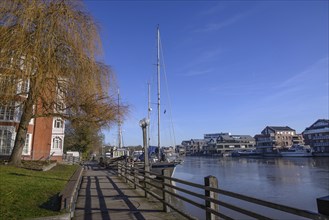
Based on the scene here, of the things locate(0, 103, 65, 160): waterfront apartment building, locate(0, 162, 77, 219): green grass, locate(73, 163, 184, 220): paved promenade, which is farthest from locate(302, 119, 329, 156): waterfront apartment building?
locate(0, 162, 77, 219): green grass

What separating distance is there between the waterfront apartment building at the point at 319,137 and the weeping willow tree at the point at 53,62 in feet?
360

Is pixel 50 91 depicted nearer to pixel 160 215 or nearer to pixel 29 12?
pixel 29 12

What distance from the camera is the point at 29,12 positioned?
54.5 feet

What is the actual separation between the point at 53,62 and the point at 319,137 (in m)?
121

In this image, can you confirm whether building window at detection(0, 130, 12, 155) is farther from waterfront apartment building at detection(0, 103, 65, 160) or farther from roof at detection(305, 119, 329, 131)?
roof at detection(305, 119, 329, 131)

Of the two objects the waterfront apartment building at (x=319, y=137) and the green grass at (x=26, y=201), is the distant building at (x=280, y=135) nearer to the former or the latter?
the waterfront apartment building at (x=319, y=137)

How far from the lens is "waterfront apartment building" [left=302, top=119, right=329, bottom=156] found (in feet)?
374

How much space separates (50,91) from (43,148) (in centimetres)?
2039

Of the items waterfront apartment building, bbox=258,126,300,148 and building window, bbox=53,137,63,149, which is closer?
building window, bbox=53,137,63,149

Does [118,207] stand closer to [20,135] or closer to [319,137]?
[20,135]

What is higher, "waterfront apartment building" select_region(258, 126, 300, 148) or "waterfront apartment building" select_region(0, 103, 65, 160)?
"waterfront apartment building" select_region(258, 126, 300, 148)

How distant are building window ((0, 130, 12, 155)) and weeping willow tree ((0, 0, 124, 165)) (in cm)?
1173

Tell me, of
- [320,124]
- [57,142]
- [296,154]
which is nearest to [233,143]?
[296,154]

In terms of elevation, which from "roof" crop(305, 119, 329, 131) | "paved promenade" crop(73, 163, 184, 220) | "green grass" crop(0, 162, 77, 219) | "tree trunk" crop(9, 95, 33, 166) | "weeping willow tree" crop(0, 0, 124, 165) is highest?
"roof" crop(305, 119, 329, 131)
